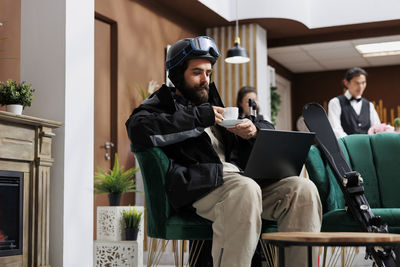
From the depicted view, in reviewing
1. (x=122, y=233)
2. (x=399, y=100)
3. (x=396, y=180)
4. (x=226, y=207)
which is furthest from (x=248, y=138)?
(x=399, y=100)

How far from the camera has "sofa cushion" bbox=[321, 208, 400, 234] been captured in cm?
285

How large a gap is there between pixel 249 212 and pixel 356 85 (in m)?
3.72

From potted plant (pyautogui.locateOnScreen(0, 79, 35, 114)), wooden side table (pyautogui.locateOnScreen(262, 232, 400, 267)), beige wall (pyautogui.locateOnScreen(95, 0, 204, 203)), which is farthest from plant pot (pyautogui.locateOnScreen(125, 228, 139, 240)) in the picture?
wooden side table (pyautogui.locateOnScreen(262, 232, 400, 267))

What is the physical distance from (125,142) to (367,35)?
3.91m

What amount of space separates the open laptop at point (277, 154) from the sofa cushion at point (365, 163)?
0.87 m

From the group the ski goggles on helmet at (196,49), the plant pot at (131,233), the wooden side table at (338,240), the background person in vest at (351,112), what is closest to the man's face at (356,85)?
the background person in vest at (351,112)

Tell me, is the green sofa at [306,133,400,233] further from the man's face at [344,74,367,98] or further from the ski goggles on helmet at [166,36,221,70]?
the man's face at [344,74,367,98]

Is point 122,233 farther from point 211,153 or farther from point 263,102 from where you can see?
point 263,102

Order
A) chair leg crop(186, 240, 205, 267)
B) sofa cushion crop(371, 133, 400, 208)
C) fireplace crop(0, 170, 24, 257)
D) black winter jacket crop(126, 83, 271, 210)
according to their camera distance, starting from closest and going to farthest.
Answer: black winter jacket crop(126, 83, 271, 210)
chair leg crop(186, 240, 205, 267)
fireplace crop(0, 170, 24, 257)
sofa cushion crop(371, 133, 400, 208)

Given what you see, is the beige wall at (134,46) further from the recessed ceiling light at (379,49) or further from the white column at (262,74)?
the recessed ceiling light at (379,49)

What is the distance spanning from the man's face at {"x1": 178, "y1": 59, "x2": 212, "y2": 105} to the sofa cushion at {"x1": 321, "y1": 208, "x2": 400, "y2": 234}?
888mm

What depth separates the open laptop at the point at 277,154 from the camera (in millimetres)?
2467

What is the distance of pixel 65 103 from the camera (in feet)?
11.1

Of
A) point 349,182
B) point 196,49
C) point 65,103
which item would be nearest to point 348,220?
point 349,182
